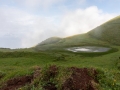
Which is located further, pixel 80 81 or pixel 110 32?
pixel 110 32

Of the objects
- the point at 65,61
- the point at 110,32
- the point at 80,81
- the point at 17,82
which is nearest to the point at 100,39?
the point at 110,32

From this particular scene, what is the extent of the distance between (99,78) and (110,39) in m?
71.2

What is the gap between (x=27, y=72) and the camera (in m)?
16.4

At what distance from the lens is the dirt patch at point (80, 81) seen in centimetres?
1220

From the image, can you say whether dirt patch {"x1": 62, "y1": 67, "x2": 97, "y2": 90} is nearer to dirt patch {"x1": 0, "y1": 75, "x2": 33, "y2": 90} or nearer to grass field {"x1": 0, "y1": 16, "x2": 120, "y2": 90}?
grass field {"x1": 0, "y1": 16, "x2": 120, "y2": 90}

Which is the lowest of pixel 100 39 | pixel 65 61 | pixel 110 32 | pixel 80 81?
pixel 65 61

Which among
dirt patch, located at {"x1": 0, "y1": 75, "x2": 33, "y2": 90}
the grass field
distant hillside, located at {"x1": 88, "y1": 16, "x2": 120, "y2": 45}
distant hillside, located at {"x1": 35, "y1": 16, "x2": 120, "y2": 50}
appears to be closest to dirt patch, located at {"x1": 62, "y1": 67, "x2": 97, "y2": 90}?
the grass field

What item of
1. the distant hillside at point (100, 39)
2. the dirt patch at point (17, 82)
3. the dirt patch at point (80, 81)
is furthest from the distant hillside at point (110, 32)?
the dirt patch at point (17, 82)

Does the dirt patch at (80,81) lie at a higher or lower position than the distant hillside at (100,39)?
lower

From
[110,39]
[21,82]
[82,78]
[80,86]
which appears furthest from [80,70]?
[110,39]

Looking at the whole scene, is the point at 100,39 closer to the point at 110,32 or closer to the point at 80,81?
the point at 110,32

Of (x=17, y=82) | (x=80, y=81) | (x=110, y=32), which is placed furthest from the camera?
(x=110, y=32)

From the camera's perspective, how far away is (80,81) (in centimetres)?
1264

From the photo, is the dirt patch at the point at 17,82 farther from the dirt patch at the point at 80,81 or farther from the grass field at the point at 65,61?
the dirt patch at the point at 80,81
